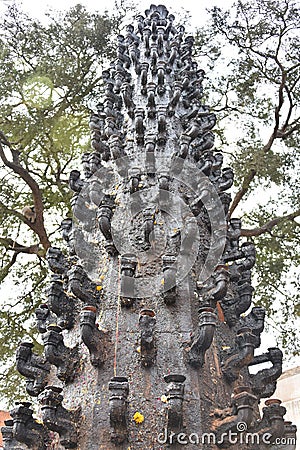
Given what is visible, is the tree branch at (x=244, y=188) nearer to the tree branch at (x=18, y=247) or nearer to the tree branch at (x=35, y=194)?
the tree branch at (x=35, y=194)

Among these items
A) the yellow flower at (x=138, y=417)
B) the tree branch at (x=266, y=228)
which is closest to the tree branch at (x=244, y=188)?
the tree branch at (x=266, y=228)

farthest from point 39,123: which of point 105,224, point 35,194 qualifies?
point 105,224

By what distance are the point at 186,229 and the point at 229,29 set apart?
7844 mm

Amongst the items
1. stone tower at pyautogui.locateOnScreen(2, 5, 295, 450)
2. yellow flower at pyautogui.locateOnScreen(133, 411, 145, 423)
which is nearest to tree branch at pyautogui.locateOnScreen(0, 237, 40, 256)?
stone tower at pyautogui.locateOnScreen(2, 5, 295, 450)

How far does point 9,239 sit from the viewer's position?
935 cm

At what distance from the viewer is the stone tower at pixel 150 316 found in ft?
8.66

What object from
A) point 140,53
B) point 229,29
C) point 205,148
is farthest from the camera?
point 229,29

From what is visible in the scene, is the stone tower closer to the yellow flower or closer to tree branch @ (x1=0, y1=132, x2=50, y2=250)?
the yellow flower

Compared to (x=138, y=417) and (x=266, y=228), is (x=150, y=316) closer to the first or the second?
(x=138, y=417)

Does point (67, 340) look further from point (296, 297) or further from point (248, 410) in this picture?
point (296, 297)

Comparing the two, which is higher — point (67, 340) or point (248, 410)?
point (67, 340)

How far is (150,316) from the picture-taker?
2885mm

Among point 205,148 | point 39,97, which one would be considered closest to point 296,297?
point 205,148

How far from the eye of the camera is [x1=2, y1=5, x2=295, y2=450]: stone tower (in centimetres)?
264
